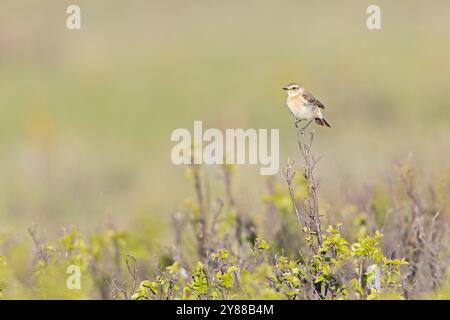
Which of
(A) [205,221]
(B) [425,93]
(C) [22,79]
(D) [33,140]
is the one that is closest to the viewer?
(A) [205,221]

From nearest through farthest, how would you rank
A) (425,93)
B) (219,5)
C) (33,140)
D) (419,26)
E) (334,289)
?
(334,289) < (33,140) < (425,93) < (419,26) < (219,5)

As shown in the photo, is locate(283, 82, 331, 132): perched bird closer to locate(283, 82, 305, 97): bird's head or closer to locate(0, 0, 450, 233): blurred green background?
locate(283, 82, 305, 97): bird's head

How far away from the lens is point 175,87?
2702 centimetres

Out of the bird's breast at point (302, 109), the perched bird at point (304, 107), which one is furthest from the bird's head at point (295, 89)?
the bird's breast at point (302, 109)

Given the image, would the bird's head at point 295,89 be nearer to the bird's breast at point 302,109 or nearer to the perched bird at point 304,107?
→ the perched bird at point 304,107

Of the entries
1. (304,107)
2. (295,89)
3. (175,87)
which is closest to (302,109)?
(304,107)

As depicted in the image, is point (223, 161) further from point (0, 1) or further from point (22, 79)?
point (0, 1)

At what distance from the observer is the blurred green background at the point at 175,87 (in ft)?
64.3

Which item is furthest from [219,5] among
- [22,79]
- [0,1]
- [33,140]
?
[33,140]

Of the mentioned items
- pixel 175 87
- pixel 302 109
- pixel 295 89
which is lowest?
pixel 302 109

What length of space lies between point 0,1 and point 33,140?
1438 centimetres

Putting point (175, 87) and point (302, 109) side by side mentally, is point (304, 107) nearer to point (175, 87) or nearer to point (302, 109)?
point (302, 109)
